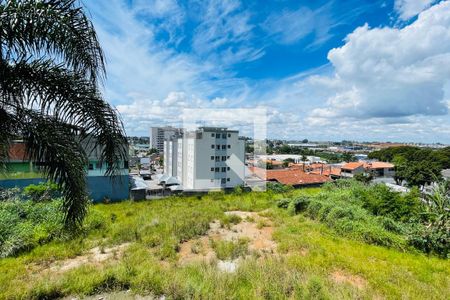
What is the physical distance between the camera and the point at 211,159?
25.2 m

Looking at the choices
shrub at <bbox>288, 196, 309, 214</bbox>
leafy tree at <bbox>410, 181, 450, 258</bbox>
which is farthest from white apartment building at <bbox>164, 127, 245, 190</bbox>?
leafy tree at <bbox>410, 181, 450, 258</bbox>

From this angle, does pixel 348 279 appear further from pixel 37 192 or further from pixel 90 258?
pixel 37 192

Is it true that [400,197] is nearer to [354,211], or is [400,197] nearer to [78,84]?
[354,211]

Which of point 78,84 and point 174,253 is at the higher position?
point 78,84

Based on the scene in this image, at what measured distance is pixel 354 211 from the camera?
7.08 metres

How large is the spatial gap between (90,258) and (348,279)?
16.9ft

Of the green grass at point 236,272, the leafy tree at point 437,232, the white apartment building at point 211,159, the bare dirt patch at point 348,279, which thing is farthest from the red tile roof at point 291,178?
the bare dirt patch at point 348,279

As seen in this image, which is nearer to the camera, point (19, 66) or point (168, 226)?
point (19, 66)

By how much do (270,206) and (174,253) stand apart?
19.2ft

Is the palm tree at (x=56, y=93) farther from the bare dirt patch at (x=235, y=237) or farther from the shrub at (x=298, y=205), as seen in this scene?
the shrub at (x=298, y=205)

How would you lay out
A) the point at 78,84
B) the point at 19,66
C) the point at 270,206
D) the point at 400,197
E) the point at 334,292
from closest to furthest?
the point at 19,66 → the point at 78,84 → the point at 334,292 → the point at 400,197 → the point at 270,206

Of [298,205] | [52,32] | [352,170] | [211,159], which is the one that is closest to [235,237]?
[298,205]

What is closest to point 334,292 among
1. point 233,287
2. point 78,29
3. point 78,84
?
point 233,287

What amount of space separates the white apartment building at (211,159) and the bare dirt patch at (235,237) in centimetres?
1681
